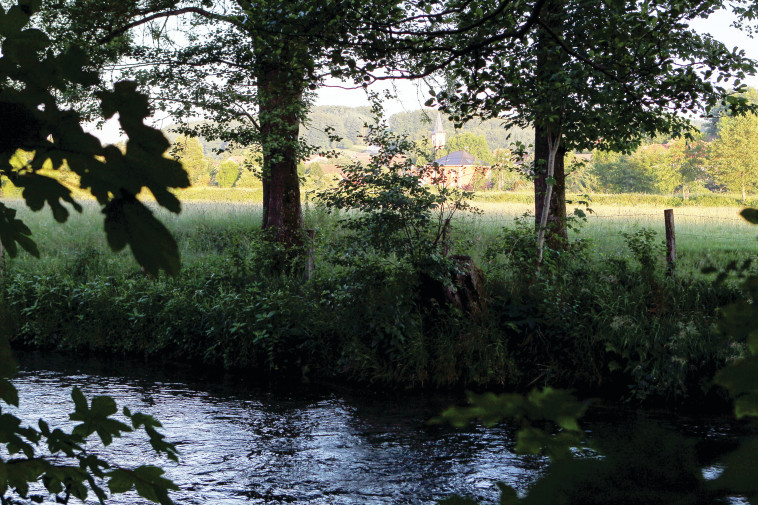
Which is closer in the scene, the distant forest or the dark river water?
the dark river water

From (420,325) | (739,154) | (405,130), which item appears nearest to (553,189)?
(405,130)

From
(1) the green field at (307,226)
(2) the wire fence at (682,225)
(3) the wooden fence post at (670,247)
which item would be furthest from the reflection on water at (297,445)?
(2) the wire fence at (682,225)

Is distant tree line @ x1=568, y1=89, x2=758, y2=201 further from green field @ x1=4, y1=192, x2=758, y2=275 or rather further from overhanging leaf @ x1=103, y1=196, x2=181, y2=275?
overhanging leaf @ x1=103, y1=196, x2=181, y2=275

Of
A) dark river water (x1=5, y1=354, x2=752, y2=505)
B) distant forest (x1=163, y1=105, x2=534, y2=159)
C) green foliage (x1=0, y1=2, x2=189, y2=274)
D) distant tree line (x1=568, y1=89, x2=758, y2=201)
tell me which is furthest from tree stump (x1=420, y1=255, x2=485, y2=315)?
distant tree line (x1=568, y1=89, x2=758, y2=201)

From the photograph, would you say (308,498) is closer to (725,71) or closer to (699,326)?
(699,326)

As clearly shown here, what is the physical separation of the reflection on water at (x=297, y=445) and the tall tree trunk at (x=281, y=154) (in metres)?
4.52

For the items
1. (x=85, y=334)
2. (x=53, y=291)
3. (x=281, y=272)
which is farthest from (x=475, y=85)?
(x=53, y=291)

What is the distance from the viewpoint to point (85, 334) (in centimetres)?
1161

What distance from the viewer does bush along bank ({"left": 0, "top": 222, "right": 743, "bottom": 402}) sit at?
28.2ft

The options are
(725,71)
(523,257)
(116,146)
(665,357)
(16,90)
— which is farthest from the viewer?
(523,257)

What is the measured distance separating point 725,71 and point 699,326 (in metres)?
3.57

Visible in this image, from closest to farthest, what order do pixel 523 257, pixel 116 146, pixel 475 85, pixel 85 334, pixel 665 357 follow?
pixel 116 146
pixel 475 85
pixel 665 357
pixel 523 257
pixel 85 334

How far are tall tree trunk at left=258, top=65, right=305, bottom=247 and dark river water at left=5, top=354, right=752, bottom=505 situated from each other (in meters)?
4.47

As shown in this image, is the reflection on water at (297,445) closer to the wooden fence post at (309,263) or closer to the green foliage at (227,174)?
the wooden fence post at (309,263)
